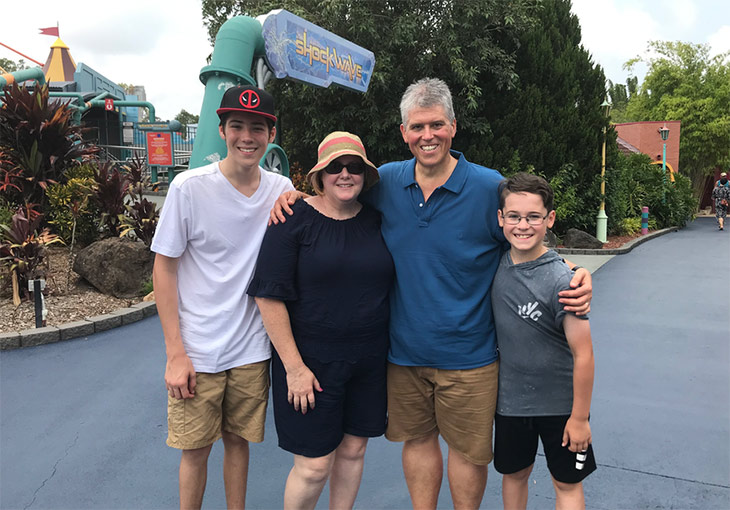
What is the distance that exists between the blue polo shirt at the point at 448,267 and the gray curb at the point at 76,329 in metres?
4.54

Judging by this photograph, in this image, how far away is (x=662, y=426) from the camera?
3734mm

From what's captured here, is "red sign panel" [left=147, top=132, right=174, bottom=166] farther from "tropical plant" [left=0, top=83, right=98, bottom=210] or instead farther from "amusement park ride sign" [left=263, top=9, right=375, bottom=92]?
"amusement park ride sign" [left=263, top=9, right=375, bottom=92]

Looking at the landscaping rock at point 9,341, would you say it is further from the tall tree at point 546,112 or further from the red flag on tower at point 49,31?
the red flag on tower at point 49,31

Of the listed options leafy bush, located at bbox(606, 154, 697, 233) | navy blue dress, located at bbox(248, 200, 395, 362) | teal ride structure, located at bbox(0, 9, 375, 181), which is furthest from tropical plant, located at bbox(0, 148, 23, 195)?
leafy bush, located at bbox(606, 154, 697, 233)

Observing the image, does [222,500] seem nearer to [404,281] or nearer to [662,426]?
[404,281]

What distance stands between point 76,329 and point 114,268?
1.41 metres

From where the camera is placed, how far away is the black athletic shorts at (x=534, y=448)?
2180 mm

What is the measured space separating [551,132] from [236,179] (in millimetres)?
13120

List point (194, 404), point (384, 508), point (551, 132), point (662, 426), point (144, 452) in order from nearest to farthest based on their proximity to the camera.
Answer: point (194, 404) < point (384, 508) < point (144, 452) < point (662, 426) < point (551, 132)

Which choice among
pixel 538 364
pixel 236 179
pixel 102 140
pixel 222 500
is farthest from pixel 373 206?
pixel 102 140

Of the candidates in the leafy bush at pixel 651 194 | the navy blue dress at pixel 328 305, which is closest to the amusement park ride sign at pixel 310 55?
the navy blue dress at pixel 328 305

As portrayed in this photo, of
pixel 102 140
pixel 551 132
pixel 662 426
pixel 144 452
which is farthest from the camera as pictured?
pixel 102 140

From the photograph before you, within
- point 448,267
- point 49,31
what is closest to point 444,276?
point 448,267

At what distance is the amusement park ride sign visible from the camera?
6898mm
